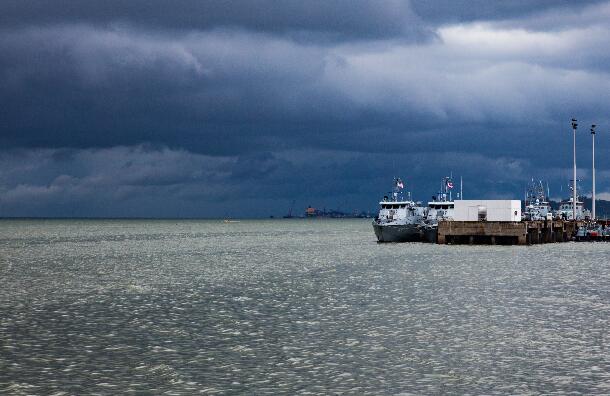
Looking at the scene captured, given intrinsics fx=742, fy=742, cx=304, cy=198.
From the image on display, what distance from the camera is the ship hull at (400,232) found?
397ft

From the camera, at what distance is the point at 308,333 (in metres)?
31.6

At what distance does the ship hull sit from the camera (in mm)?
120919

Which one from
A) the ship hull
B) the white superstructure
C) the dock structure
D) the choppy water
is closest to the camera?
the choppy water

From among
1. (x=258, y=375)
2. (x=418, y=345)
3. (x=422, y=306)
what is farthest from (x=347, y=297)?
(x=258, y=375)

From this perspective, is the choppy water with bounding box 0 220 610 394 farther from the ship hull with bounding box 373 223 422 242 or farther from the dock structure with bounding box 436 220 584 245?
the ship hull with bounding box 373 223 422 242

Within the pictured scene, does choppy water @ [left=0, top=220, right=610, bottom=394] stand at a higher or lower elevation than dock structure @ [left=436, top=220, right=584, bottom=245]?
lower

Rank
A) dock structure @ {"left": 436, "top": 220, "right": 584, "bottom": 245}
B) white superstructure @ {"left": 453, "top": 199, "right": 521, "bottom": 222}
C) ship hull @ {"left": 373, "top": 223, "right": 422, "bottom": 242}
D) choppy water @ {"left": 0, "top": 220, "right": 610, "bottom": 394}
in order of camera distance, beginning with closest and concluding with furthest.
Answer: choppy water @ {"left": 0, "top": 220, "right": 610, "bottom": 394}
dock structure @ {"left": 436, "top": 220, "right": 584, "bottom": 245}
white superstructure @ {"left": 453, "top": 199, "right": 521, "bottom": 222}
ship hull @ {"left": 373, "top": 223, "right": 422, "bottom": 242}

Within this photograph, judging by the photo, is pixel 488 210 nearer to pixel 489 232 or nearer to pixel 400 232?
pixel 489 232

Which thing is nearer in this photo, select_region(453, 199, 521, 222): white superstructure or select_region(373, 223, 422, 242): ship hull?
select_region(453, 199, 521, 222): white superstructure

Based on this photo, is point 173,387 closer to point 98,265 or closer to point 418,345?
point 418,345

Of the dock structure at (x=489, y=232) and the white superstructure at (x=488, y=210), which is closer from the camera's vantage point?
the dock structure at (x=489, y=232)

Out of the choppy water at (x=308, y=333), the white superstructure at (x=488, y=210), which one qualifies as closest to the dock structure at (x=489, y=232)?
the white superstructure at (x=488, y=210)

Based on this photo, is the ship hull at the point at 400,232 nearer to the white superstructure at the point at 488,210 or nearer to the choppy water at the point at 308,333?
the white superstructure at the point at 488,210

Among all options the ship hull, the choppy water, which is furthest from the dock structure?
the choppy water
